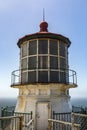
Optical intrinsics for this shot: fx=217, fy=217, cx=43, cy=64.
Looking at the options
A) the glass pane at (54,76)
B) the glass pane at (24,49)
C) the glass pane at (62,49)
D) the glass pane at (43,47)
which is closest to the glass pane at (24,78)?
the glass pane at (24,49)

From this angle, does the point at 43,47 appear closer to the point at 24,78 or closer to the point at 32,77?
the point at 32,77

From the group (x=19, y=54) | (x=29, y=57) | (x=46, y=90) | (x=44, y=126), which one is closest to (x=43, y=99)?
(x=46, y=90)

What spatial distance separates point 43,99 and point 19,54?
389 centimetres

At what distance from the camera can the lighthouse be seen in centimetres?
1369

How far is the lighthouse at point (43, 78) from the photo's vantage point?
539 inches

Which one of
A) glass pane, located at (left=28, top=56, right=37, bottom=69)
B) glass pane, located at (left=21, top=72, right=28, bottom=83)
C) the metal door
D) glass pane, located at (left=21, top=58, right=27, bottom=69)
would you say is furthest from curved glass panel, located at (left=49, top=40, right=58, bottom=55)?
the metal door

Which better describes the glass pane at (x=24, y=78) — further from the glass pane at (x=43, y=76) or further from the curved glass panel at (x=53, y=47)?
the curved glass panel at (x=53, y=47)

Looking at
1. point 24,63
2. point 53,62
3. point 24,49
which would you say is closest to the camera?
point 53,62

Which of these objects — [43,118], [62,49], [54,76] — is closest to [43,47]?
[62,49]

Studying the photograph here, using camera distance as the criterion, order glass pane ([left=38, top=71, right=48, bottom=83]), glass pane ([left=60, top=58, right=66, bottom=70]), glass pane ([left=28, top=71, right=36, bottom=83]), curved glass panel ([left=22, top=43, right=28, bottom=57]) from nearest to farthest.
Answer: glass pane ([left=38, top=71, right=48, bottom=83]), glass pane ([left=28, top=71, right=36, bottom=83]), glass pane ([left=60, top=58, right=66, bottom=70]), curved glass panel ([left=22, top=43, right=28, bottom=57])

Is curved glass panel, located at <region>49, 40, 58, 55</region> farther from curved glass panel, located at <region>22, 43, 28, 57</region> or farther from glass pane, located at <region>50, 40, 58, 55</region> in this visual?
curved glass panel, located at <region>22, 43, 28, 57</region>

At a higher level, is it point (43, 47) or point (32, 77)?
point (43, 47)

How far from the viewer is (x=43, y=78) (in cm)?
1388

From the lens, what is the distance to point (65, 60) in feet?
49.3
